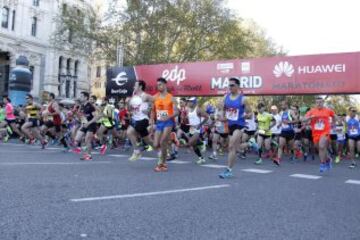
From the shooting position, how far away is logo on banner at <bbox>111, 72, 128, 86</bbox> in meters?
22.9

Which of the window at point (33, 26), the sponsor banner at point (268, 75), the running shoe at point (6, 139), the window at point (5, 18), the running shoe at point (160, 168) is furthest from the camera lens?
the window at point (33, 26)

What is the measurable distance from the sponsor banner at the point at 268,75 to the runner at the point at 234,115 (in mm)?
9167

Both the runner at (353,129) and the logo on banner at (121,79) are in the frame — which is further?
the logo on banner at (121,79)

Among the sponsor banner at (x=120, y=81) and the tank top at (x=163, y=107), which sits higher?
the sponsor banner at (x=120, y=81)

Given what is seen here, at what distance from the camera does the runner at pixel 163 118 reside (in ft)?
30.8

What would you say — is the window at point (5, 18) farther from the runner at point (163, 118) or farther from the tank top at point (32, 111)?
the runner at point (163, 118)

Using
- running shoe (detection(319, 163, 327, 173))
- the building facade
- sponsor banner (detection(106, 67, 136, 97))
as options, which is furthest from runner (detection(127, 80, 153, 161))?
the building facade

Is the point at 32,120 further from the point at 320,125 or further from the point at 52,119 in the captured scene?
the point at 320,125

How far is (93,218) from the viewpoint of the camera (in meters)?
4.27

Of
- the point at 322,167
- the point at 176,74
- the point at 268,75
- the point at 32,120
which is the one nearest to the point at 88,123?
the point at 32,120

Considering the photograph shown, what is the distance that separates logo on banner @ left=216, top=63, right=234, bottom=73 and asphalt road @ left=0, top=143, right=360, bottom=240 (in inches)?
460

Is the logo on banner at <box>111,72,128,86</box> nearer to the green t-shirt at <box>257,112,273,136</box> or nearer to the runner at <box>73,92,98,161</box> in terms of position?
the runner at <box>73,92,98,161</box>

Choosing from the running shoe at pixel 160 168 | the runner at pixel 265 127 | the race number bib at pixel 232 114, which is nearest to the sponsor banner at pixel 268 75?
the runner at pixel 265 127

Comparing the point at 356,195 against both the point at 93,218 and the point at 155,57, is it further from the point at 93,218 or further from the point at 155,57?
the point at 155,57
